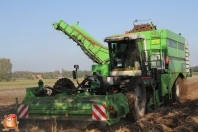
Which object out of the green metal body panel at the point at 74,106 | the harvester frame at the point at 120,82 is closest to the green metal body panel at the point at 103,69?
the harvester frame at the point at 120,82

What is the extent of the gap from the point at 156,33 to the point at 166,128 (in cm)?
521

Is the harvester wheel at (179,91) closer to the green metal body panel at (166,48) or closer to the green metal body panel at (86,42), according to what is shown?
the green metal body panel at (166,48)

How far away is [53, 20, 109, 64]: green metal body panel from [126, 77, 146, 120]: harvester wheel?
13.7 feet

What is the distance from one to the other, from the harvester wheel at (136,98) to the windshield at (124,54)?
45.7 inches

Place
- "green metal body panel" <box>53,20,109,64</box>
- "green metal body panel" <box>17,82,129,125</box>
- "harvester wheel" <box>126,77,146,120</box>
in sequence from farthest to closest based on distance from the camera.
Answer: "green metal body panel" <box>53,20,109,64</box>, "harvester wheel" <box>126,77,146,120</box>, "green metal body panel" <box>17,82,129,125</box>

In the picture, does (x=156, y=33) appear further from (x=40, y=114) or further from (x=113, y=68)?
(x=40, y=114)

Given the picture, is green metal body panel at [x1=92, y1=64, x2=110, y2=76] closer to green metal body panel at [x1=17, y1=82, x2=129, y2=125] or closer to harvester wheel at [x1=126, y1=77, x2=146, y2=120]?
harvester wheel at [x1=126, y1=77, x2=146, y2=120]

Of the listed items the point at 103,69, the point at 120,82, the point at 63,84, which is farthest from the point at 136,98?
the point at 103,69

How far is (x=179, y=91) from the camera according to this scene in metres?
11.7

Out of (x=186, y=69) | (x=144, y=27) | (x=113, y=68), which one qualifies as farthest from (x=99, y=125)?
(x=186, y=69)

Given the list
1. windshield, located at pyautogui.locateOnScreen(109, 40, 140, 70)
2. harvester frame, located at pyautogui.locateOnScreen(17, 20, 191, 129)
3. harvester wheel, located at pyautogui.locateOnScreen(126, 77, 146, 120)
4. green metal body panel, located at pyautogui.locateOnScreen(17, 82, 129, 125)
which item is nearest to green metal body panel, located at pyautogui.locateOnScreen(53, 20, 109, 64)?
harvester frame, located at pyautogui.locateOnScreen(17, 20, 191, 129)

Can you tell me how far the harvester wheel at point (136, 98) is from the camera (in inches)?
263

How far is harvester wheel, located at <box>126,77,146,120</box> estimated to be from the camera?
667 cm

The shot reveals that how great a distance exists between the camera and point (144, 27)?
10.9 m
